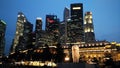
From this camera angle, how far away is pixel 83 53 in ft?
503

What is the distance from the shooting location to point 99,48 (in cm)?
15350

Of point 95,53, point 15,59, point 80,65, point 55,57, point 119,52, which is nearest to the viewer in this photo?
point 80,65

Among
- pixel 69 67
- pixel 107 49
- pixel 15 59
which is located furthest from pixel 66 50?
pixel 69 67

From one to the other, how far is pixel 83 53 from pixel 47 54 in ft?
181

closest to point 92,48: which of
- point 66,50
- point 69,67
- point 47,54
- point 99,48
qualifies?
point 99,48

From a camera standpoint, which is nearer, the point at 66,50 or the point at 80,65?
the point at 80,65

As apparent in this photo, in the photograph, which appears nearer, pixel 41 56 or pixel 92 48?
pixel 41 56

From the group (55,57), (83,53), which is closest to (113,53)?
(83,53)

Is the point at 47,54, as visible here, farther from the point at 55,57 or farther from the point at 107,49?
the point at 107,49

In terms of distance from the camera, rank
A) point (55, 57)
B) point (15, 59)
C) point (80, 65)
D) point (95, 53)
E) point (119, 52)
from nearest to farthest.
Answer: point (80, 65), point (55, 57), point (15, 59), point (119, 52), point (95, 53)

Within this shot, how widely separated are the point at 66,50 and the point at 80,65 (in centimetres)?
13204

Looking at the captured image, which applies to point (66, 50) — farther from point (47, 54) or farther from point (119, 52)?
point (47, 54)

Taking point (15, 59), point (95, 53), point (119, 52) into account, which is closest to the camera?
point (15, 59)

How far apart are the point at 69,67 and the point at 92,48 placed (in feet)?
444
